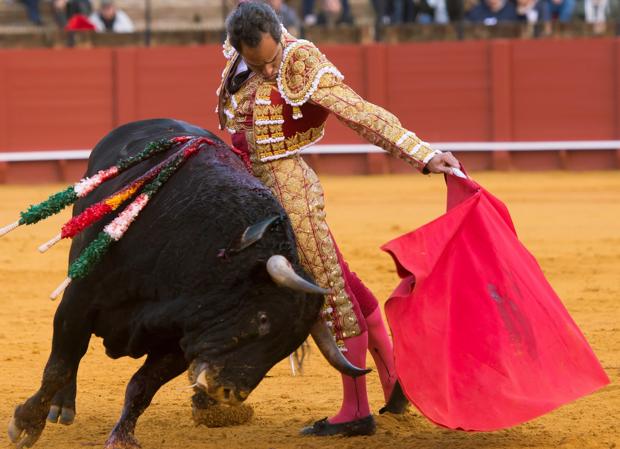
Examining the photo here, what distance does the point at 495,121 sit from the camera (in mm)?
11594

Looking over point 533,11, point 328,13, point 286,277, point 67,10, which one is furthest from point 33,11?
point 286,277

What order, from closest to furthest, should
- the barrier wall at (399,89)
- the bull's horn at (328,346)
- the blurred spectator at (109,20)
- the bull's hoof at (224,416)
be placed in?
the bull's horn at (328,346) < the bull's hoof at (224,416) < the barrier wall at (399,89) < the blurred spectator at (109,20)

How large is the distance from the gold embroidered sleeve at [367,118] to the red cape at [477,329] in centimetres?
23

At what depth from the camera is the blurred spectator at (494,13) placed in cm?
1153

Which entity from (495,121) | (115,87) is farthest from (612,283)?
(115,87)

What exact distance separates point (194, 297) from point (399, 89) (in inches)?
340

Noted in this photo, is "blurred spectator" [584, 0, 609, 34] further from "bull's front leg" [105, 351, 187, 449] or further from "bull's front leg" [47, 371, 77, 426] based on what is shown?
"bull's front leg" [105, 351, 187, 449]

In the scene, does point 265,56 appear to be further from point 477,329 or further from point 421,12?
point 421,12

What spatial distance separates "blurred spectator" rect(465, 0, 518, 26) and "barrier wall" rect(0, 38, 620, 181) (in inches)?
9.5

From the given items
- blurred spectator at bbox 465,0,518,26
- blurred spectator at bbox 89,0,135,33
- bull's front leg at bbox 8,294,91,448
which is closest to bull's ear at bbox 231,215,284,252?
bull's front leg at bbox 8,294,91,448

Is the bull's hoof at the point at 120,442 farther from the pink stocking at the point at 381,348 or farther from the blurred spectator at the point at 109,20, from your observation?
the blurred spectator at the point at 109,20

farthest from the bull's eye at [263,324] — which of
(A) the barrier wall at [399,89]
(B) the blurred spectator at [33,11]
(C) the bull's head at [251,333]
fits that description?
(B) the blurred spectator at [33,11]

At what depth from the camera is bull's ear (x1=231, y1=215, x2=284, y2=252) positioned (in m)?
2.97

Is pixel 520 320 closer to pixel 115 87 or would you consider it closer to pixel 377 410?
pixel 377 410
